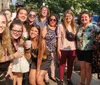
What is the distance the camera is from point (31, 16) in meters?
5.69

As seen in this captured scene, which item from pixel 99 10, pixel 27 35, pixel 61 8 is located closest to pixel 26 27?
pixel 27 35

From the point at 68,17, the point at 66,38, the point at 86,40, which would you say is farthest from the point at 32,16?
the point at 86,40

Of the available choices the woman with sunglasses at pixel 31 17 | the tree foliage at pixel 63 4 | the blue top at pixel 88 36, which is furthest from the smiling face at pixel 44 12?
the tree foliage at pixel 63 4

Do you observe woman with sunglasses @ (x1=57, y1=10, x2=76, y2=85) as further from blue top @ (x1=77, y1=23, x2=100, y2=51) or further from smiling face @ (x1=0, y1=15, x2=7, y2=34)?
smiling face @ (x1=0, y1=15, x2=7, y2=34)

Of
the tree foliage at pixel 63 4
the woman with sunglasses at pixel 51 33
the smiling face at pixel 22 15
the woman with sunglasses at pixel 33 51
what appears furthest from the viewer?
the tree foliage at pixel 63 4

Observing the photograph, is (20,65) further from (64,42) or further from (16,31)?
(64,42)

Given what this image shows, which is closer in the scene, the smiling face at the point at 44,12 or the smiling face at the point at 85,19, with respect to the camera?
the smiling face at the point at 85,19

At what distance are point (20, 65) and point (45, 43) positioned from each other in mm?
674

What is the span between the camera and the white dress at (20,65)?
4.50 metres

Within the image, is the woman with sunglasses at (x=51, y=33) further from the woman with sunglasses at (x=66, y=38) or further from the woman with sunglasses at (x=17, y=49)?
the woman with sunglasses at (x=17, y=49)

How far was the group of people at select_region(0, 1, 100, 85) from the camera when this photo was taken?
451 cm

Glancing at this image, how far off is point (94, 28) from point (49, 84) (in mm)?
1718

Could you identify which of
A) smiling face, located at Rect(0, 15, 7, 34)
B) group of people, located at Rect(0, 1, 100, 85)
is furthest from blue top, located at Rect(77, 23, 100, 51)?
smiling face, located at Rect(0, 15, 7, 34)

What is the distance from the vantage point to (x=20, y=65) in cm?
454
